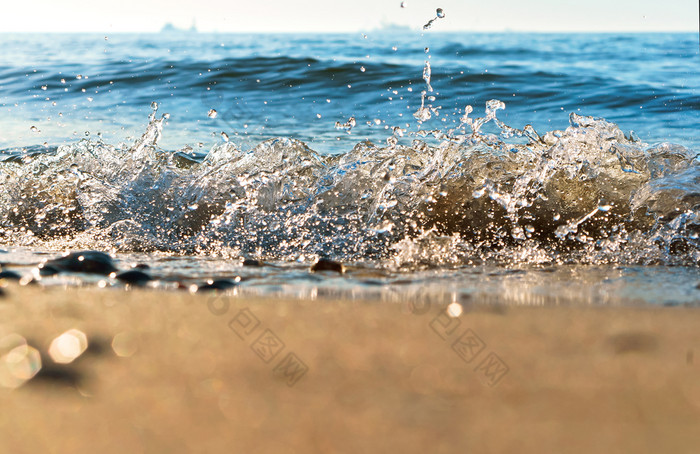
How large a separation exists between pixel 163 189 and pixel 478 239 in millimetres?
1588

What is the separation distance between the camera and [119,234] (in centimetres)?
303

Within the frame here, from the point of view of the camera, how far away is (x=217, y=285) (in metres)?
2.08

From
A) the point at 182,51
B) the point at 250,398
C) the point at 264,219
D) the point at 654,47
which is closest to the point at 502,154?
the point at 264,219

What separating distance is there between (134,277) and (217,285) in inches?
10.5

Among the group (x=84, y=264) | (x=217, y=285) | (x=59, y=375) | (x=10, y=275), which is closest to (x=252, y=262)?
(x=217, y=285)

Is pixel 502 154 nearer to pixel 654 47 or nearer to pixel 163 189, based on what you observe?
pixel 163 189

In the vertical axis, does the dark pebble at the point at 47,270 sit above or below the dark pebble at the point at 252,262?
above

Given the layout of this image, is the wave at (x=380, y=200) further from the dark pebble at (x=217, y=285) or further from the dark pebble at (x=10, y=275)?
the dark pebble at (x=10, y=275)

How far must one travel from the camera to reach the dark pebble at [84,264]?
2188 mm

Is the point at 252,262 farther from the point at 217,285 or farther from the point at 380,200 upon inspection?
the point at 380,200

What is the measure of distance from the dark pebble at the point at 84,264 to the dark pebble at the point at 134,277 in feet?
0.22

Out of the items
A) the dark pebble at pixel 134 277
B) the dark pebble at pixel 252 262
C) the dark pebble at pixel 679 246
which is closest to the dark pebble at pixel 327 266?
the dark pebble at pixel 252 262

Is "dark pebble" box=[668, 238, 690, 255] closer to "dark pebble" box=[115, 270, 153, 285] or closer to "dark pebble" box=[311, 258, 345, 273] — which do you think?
"dark pebble" box=[311, 258, 345, 273]

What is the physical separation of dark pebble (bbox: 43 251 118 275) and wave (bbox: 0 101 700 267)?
0.60 m
